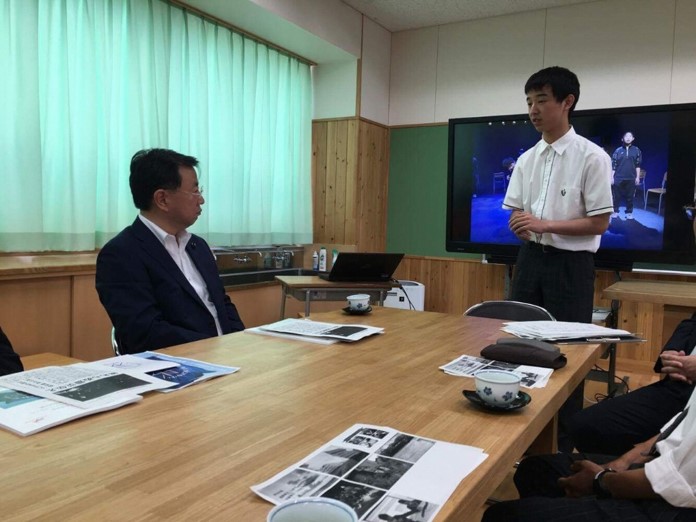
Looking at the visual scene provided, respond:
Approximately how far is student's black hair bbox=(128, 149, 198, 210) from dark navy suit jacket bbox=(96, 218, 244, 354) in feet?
0.38

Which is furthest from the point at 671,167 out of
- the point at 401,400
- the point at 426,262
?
the point at 401,400

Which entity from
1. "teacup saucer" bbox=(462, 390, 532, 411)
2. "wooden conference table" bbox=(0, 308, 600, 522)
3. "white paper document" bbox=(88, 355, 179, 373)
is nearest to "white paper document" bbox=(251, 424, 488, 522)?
"wooden conference table" bbox=(0, 308, 600, 522)

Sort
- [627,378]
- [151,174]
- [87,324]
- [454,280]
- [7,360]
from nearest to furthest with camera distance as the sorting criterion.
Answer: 1. [7,360]
2. [151,174]
3. [87,324]
4. [627,378]
5. [454,280]

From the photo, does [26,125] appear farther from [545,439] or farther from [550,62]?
[550,62]

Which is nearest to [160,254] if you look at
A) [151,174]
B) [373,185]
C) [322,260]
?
[151,174]

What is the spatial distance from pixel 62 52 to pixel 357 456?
297 cm

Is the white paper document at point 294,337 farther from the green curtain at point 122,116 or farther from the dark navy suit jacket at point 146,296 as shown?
the green curtain at point 122,116

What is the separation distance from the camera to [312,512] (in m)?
0.62

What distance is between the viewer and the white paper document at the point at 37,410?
0.93 m

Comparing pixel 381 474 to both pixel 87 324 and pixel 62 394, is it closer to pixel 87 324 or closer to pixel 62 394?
pixel 62 394

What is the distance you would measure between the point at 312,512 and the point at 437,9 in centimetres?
467

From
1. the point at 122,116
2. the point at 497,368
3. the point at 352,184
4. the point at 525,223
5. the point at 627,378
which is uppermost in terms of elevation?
the point at 122,116

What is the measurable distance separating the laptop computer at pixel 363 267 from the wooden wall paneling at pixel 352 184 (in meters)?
1.46

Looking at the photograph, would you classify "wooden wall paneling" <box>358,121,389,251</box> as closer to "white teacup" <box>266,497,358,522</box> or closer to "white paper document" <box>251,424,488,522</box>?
"white paper document" <box>251,424,488,522</box>
